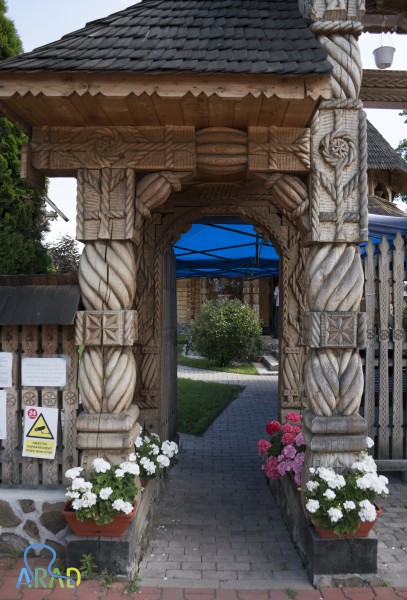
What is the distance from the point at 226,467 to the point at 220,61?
14.3 feet

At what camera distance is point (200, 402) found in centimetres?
885

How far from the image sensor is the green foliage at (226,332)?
500 inches

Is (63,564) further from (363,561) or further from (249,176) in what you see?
(249,176)

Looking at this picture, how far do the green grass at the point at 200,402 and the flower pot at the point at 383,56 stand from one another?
5914 millimetres

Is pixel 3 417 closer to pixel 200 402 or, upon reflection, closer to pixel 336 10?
pixel 336 10

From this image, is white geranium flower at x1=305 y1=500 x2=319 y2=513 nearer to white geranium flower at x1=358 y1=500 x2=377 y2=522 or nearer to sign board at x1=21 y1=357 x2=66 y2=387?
white geranium flower at x1=358 y1=500 x2=377 y2=522

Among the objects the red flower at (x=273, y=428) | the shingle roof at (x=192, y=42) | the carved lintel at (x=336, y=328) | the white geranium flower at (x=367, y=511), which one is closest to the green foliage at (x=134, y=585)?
the white geranium flower at (x=367, y=511)

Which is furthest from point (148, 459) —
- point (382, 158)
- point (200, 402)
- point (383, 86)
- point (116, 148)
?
point (382, 158)

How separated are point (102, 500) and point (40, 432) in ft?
2.54

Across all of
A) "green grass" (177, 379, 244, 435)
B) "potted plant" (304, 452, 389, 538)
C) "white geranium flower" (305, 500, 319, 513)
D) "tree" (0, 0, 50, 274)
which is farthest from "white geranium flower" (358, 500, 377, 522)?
"green grass" (177, 379, 244, 435)

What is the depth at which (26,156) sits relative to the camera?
9.95 feet

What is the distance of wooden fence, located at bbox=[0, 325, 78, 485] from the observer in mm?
3289

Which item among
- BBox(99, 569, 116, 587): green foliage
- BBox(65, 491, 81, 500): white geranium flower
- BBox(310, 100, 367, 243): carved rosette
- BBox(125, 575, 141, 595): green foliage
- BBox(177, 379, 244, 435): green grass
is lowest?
BBox(177, 379, 244, 435): green grass

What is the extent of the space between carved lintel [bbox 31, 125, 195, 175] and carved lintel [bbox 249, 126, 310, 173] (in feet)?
1.38
